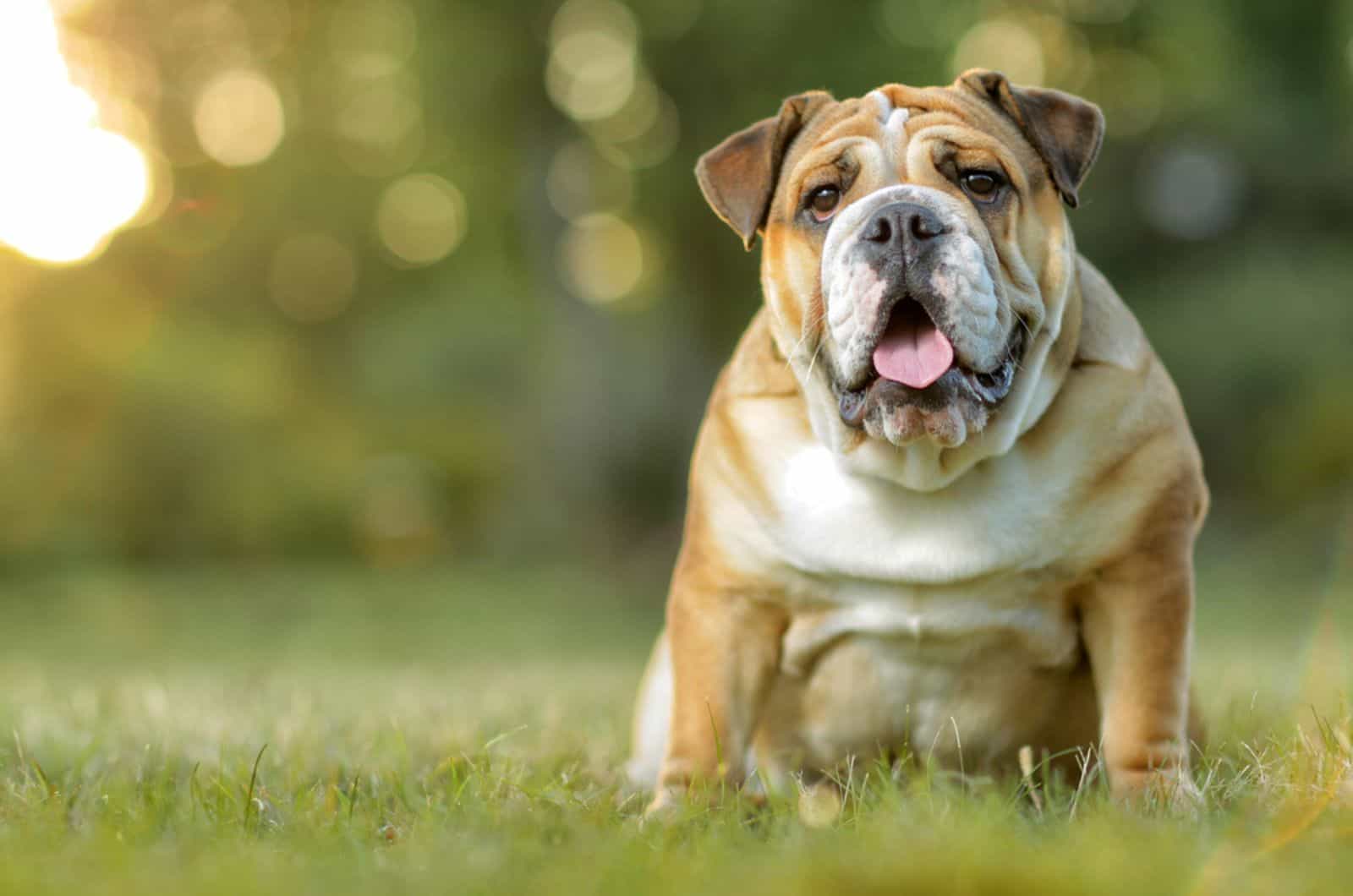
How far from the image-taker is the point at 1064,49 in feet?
41.5

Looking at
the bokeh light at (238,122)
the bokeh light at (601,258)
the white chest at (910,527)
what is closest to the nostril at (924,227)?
the white chest at (910,527)

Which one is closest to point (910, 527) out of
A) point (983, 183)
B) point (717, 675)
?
point (717, 675)

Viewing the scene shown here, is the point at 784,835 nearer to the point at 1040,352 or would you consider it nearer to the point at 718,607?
the point at 718,607

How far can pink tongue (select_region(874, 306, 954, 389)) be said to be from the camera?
2.79 metres

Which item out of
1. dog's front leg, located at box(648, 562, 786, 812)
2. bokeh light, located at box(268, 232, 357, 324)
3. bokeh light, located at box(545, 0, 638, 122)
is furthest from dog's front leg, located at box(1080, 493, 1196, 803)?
bokeh light, located at box(268, 232, 357, 324)

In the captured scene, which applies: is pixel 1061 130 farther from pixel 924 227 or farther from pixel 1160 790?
pixel 1160 790

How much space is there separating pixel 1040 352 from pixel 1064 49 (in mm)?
10671

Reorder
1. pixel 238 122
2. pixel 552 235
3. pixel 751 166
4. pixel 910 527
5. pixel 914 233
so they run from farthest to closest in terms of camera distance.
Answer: pixel 238 122, pixel 552 235, pixel 751 166, pixel 910 527, pixel 914 233

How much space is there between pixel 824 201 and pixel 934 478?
2.04ft

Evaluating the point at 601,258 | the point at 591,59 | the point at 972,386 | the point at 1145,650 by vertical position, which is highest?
the point at 591,59

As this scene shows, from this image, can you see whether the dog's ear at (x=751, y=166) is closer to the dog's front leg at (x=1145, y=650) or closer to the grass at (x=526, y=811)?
the dog's front leg at (x=1145, y=650)

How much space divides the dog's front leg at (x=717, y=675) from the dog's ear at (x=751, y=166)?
0.79 m

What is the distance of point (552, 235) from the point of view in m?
12.9

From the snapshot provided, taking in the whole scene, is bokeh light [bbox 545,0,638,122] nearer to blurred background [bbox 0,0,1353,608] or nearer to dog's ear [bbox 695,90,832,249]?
blurred background [bbox 0,0,1353,608]
